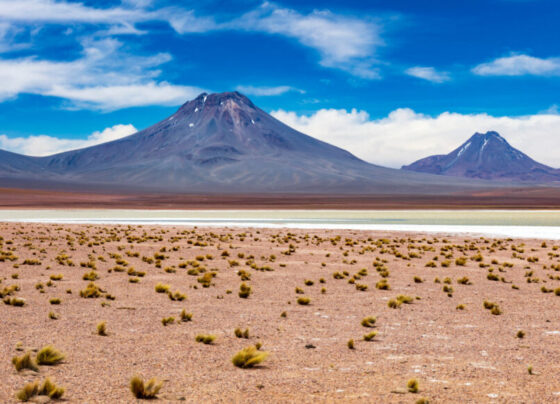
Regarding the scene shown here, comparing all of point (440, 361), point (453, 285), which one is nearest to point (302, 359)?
point (440, 361)

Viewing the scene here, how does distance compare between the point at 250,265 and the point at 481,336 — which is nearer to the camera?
the point at 481,336

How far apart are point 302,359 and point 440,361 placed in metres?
2.08

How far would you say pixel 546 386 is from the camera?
7566mm

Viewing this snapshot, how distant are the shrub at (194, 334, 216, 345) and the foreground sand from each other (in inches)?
4.3

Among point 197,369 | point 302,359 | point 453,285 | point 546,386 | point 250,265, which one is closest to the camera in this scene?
point 546,386

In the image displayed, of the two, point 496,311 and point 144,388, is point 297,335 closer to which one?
point 144,388

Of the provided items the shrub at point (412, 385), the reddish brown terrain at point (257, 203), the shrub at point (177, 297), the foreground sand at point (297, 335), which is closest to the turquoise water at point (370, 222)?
the foreground sand at point (297, 335)

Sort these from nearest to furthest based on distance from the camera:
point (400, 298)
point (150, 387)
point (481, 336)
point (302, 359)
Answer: point (150, 387) < point (302, 359) < point (481, 336) < point (400, 298)

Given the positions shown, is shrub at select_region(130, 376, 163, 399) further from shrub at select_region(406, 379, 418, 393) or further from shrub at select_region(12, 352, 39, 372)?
shrub at select_region(406, 379, 418, 393)

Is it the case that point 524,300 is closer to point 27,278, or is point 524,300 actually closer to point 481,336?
point 481,336

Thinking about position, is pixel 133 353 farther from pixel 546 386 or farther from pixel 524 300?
pixel 524 300

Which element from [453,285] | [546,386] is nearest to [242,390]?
[546,386]

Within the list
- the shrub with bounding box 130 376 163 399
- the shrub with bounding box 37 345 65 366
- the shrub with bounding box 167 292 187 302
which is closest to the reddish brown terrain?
the shrub with bounding box 167 292 187 302

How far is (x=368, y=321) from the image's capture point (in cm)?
1167
